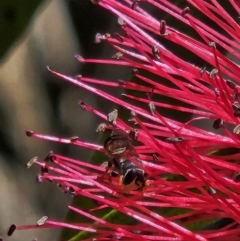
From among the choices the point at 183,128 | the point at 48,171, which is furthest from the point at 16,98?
the point at 183,128

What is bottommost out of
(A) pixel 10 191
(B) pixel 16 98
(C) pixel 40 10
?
(A) pixel 10 191

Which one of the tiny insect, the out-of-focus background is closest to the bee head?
the tiny insect

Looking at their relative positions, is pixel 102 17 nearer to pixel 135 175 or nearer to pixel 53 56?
pixel 53 56

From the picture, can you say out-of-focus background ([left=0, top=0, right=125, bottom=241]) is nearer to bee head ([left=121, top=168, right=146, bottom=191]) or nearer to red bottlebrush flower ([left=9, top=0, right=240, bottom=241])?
red bottlebrush flower ([left=9, top=0, right=240, bottom=241])

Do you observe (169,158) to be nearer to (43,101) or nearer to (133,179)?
(133,179)

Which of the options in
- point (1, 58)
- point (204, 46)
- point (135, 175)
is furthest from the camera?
point (1, 58)

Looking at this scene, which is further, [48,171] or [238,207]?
[48,171]

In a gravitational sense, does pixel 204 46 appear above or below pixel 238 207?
above

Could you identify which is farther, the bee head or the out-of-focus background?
the out-of-focus background
